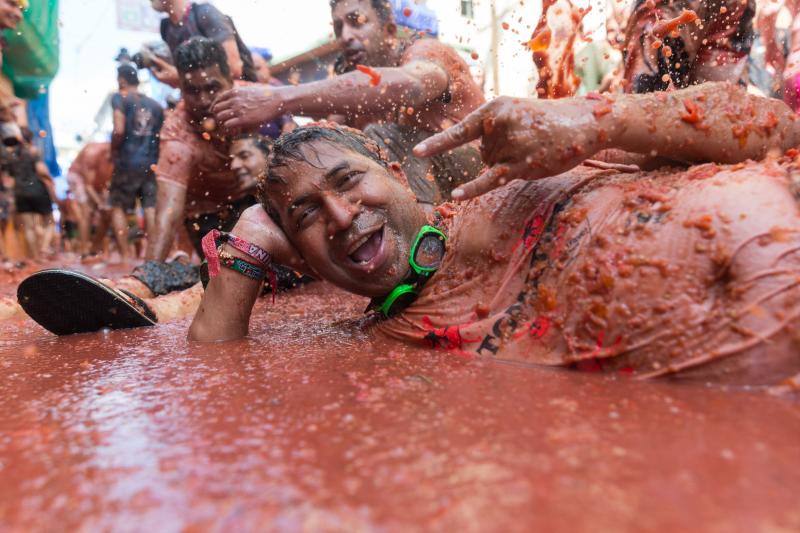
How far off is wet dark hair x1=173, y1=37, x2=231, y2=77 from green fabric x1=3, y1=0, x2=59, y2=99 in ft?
11.2

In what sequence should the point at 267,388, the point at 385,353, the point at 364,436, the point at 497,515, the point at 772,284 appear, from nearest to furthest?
the point at 497,515
the point at 364,436
the point at 772,284
the point at 267,388
the point at 385,353

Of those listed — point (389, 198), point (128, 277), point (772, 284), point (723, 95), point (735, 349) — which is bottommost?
point (128, 277)

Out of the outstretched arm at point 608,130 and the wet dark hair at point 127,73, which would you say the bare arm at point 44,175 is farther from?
the outstretched arm at point 608,130

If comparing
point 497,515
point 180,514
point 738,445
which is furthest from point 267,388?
point 738,445

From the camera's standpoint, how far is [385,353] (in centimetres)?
177

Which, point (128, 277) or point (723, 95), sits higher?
point (723, 95)

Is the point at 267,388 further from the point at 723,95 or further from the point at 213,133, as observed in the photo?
the point at 213,133

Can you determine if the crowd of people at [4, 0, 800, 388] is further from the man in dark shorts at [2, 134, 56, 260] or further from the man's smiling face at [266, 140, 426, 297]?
the man in dark shorts at [2, 134, 56, 260]

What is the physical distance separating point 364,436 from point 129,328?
1.99 meters

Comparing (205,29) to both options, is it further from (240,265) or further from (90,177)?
(90,177)

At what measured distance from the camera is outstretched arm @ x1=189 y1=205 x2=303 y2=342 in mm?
2152

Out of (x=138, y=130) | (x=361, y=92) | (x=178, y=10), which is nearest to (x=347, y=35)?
(x=361, y=92)

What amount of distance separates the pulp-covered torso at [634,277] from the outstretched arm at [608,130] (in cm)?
11

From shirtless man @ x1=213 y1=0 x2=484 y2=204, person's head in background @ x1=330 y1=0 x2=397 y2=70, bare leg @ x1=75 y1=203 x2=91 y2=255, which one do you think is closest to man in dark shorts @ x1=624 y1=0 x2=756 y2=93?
shirtless man @ x1=213 y1=0 x2=484 y2=204
